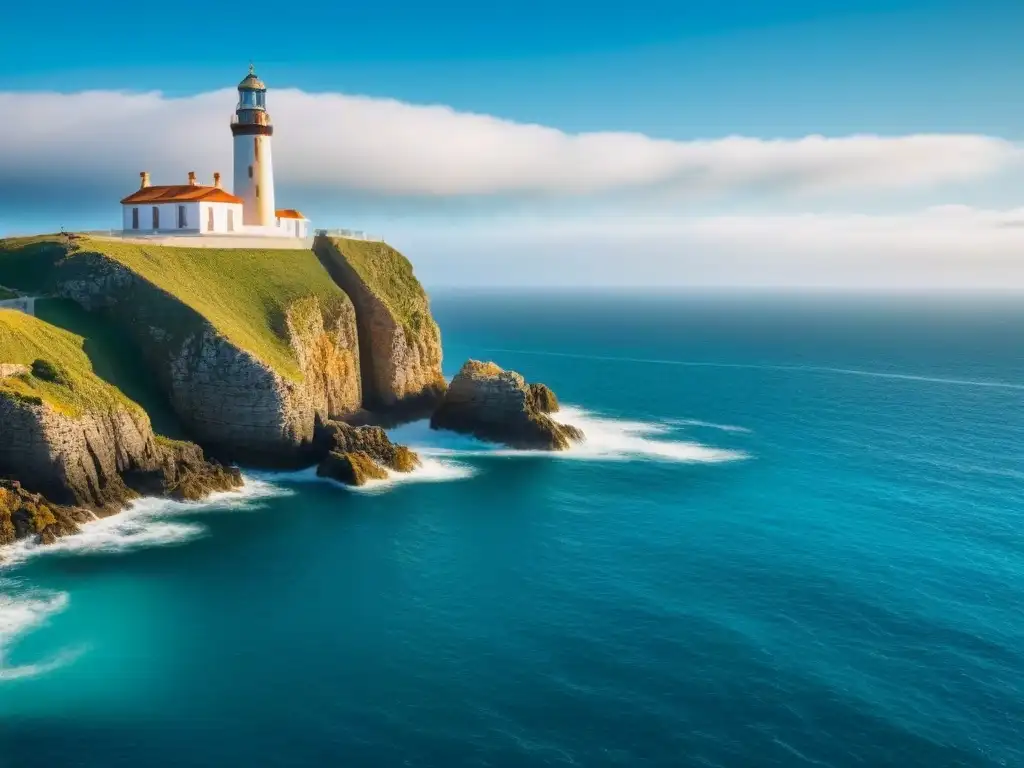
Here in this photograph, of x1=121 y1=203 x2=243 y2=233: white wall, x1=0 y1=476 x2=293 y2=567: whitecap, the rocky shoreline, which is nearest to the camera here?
x1=0 y1=476 x2=293 y2=567: whitecap

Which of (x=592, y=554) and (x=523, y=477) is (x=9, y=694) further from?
(x=523, y=477)

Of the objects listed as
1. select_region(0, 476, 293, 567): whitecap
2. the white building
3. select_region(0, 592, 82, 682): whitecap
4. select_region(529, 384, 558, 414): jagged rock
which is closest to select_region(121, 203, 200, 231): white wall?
the white building

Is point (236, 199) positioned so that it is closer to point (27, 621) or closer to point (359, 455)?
point (359, 455)

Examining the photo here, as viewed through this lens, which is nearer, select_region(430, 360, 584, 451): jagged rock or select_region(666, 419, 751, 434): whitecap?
select_region(430, 360, 584, 451): jagged rock

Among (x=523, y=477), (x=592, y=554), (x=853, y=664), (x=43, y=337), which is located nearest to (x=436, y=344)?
(x=523, y=477)

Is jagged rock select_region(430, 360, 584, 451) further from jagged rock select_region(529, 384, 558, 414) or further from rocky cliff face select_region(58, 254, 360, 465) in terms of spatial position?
rocky cliff face select_region(58, 254, 360, 465)

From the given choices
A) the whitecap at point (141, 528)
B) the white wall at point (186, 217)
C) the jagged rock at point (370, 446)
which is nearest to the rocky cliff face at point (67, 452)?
the whitecap at point (141, 528)

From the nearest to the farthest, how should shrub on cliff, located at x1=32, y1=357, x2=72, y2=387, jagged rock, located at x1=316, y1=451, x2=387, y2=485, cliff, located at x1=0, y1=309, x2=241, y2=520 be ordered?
1. cliff, located at x1=0, y1=309, x2=241, y2=520
2. shrub on cliff, located at x1=32, y1=357, x2=72, y2=387
3. jagged rock, located at x1=316, y1=451, x2=387, y2=485

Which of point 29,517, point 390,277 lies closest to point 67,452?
point 29,517
